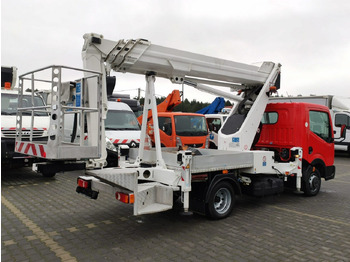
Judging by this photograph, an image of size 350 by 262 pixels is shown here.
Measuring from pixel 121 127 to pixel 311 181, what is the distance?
6.09m

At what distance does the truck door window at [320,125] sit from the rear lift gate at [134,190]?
421 cm

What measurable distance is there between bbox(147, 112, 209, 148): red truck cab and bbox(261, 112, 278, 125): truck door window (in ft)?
10.7

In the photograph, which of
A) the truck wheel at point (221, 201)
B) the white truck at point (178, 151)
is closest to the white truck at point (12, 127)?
the white truck at point (178, 151)

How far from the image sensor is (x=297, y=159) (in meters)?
6.84

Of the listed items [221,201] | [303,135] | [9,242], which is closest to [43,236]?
[9,242]

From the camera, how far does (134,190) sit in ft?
14.3

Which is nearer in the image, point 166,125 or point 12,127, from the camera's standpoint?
point 12,127

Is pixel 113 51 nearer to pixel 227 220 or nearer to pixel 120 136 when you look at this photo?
pixel 227 220

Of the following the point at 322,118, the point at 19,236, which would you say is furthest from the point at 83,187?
the point at 322,118

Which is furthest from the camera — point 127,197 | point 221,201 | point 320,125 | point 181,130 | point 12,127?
A: point 181,130

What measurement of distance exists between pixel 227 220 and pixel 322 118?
3.92 metres

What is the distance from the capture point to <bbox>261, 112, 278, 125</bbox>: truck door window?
24.4 ft

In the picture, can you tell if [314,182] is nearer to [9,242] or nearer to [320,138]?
[320,138]

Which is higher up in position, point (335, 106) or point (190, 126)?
point (335, 106)
